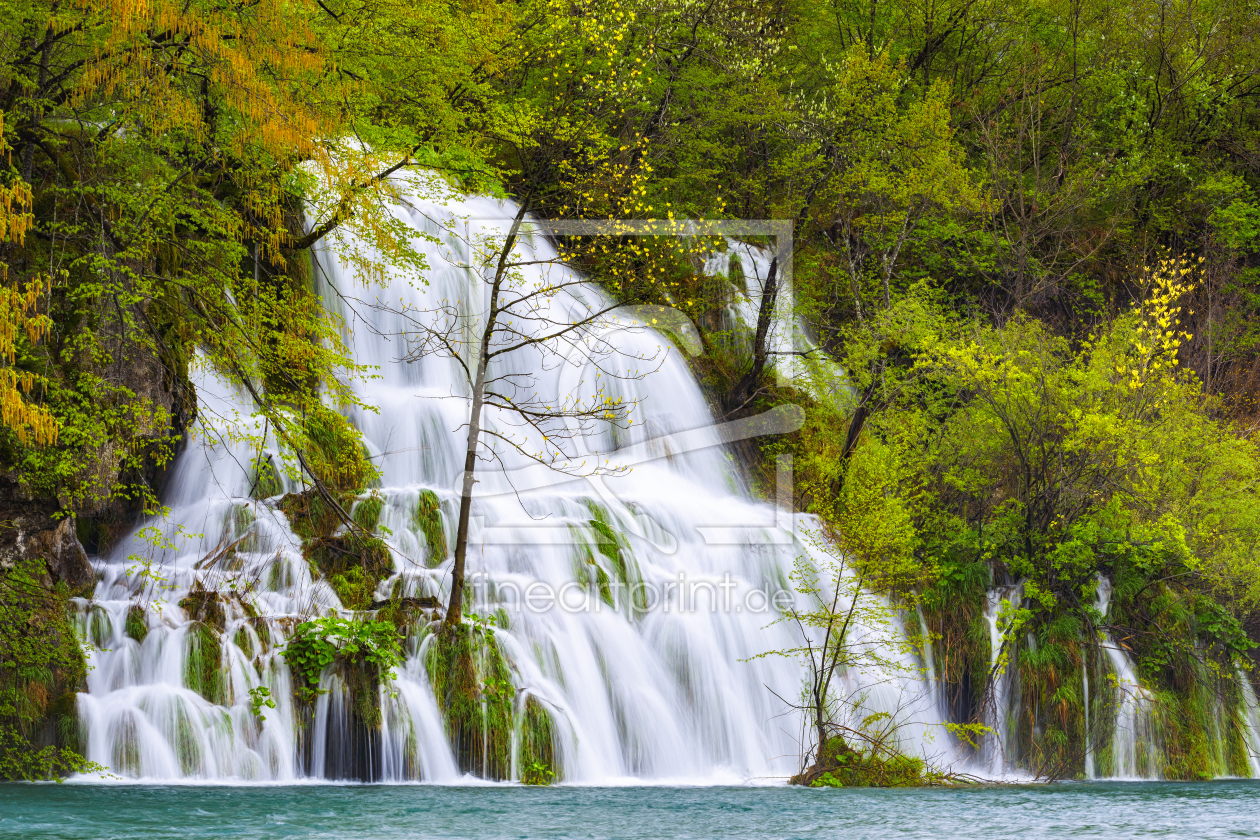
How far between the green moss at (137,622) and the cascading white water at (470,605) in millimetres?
23

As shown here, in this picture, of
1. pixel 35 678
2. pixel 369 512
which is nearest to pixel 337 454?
pixel 369 512

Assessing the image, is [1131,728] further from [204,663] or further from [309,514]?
[204,663]

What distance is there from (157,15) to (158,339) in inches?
141

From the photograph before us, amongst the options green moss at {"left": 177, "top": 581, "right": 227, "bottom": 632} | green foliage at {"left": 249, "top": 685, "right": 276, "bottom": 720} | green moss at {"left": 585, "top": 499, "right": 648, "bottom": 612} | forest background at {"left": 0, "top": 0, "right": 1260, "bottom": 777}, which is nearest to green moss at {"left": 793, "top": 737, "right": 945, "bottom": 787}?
forest background at {"left": 0, "top": 0, "right": 1260, "bottom": 777}

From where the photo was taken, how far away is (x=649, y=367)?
19.3 metres

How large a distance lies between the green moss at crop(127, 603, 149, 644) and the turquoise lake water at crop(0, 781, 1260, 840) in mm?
1607

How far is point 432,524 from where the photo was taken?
13219 mm

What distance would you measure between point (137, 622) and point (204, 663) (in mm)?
855

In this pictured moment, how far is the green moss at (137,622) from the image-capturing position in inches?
407

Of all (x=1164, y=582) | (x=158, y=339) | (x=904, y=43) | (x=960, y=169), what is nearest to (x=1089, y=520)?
(x=1164, y=582)

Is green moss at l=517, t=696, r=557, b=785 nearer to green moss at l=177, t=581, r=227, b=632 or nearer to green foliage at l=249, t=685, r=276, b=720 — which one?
green foliage at l=249, t=685, r=276, b=720

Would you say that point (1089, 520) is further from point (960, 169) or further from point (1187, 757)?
point (960, 169)

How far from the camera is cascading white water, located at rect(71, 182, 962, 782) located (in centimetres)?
1021

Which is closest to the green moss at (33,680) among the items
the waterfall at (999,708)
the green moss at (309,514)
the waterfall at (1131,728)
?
the green moss at (309,514)
